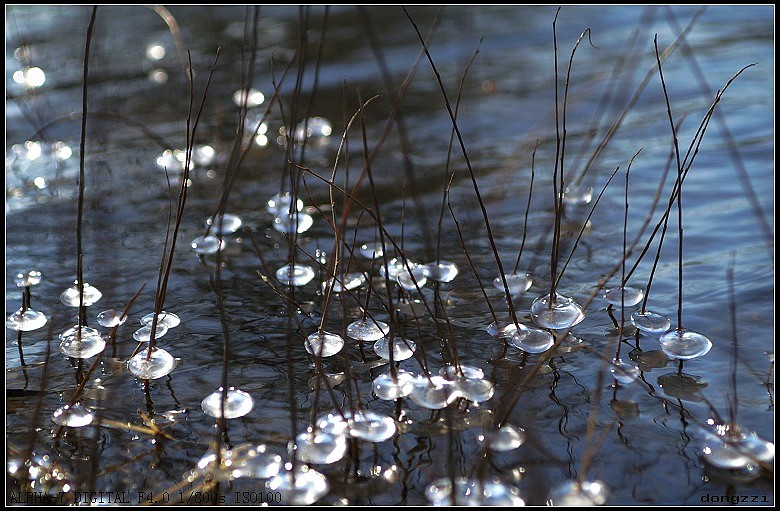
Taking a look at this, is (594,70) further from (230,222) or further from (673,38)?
(230,222)

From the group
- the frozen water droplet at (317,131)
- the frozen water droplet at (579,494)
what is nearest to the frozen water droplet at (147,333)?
the frozen water droplet at (579,494)

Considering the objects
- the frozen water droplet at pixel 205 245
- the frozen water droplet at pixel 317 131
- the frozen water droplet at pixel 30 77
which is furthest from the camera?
the frozen water droplet at pixel 30 77

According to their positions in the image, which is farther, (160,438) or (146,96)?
(146,96)

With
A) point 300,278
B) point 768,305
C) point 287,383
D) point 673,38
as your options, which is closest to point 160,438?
point 287,383

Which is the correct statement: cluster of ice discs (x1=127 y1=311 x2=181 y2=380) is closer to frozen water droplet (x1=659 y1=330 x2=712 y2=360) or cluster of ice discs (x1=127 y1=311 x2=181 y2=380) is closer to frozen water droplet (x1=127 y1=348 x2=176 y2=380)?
frozen water droplet (x1=127 y1=348 x2=176 y2=380)

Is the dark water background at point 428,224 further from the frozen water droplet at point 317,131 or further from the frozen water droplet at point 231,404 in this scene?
the frozen water droplet at point 317,131

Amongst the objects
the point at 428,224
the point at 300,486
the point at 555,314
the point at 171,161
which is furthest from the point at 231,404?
the point at 171,161

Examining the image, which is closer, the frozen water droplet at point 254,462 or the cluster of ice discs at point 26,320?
the frozen water droplet at point 254,462

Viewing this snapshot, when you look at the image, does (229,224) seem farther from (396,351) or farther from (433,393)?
(433,393)
